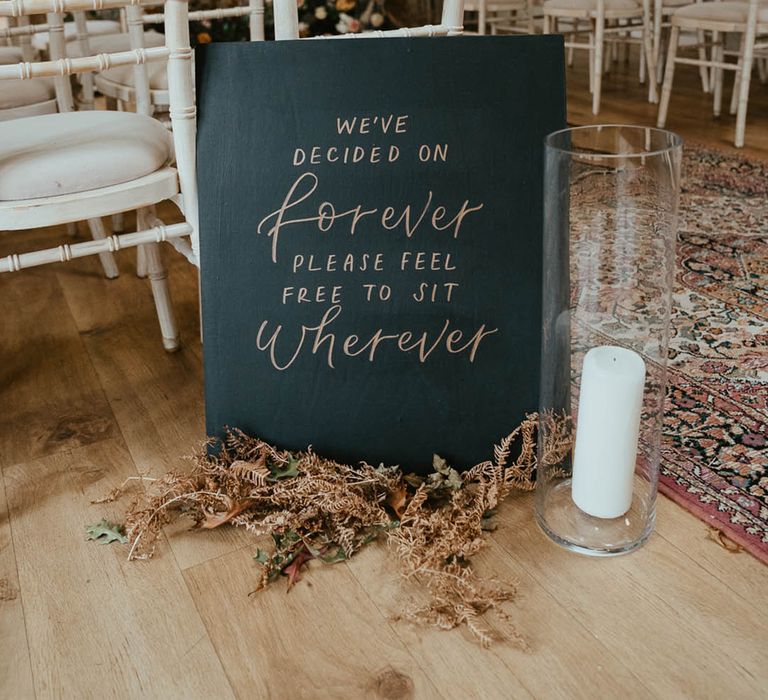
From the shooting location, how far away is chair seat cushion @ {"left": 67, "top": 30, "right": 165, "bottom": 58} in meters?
2.43

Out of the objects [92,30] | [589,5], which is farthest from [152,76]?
[589,5]

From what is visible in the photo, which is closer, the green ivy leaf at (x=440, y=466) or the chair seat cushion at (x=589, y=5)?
the green ivy leaf at (x=440, y=466)

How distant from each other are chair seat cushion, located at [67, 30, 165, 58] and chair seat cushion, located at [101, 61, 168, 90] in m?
0.22

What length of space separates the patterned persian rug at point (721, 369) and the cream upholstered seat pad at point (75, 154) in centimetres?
94

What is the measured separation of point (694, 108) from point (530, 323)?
3.17 metres

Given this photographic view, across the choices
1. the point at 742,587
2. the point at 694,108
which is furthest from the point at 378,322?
the point at 694,108

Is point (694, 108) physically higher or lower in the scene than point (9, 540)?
higher

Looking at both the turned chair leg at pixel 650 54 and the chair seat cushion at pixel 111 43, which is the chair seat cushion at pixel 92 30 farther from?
the turned chair leg at pixel 650 54

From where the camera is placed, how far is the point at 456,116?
1.11 m

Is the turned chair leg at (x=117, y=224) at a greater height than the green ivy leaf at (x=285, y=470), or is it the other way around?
the turned chair leg at (x=117, y=224)

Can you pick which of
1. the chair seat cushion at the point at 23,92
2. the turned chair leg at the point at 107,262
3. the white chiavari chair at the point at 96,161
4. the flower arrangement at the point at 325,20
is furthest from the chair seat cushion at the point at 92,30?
the white chiavari chair at the point at 96,161

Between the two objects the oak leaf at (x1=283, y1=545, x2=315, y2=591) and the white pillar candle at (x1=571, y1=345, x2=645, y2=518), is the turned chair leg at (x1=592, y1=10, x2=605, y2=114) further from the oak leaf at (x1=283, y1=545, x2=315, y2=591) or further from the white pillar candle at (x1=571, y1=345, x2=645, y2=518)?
the oak leaf at (x1=283, y1=545, x2=315, y2=591)

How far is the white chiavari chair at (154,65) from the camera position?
5.82 feet

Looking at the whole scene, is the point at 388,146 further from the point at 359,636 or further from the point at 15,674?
the point at 15,674
